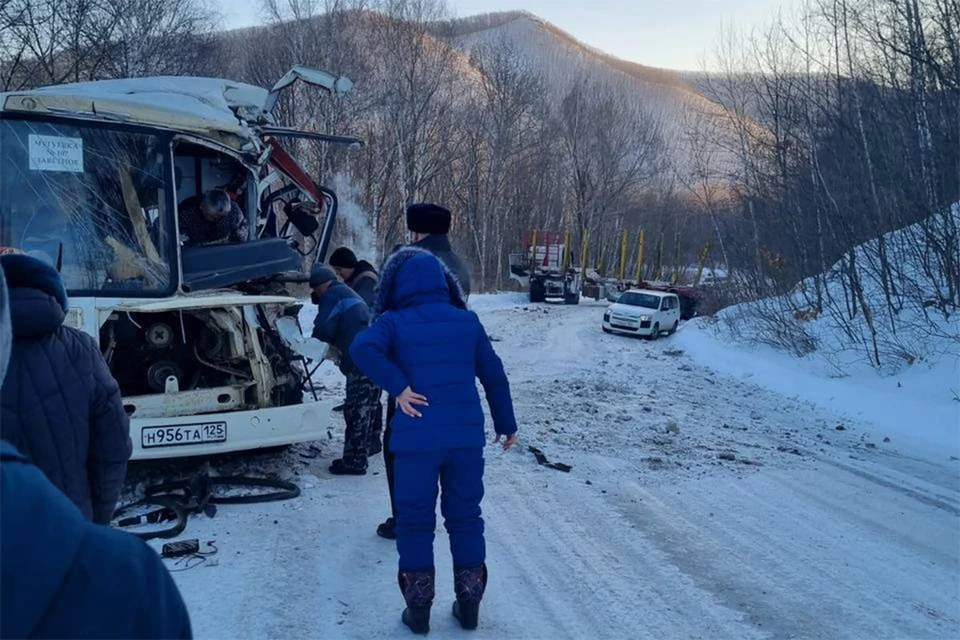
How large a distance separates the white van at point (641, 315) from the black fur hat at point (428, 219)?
62.6 ft

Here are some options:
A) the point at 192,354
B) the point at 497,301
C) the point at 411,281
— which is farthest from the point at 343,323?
the point at 497,301

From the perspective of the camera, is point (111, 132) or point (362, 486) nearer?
point (111, 132)

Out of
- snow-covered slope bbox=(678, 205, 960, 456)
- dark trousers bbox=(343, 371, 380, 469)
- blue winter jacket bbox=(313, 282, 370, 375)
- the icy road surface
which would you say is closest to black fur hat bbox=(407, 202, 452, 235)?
blue winter jacket bbox=(313, 282, 370, 375)

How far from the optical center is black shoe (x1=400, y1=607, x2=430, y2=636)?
4262 mm

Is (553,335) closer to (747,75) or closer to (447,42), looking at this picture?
(747,75)

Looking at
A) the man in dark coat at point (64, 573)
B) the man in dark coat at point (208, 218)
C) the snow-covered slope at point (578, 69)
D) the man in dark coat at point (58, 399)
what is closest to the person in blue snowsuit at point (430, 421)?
the man in dark coat at point (58, 399)

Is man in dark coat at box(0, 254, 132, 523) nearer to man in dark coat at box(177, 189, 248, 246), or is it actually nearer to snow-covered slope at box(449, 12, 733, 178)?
man in dark coat at box(177, 189, 248, 246)

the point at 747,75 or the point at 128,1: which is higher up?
the point at 128,1

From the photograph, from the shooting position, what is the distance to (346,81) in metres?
8.84

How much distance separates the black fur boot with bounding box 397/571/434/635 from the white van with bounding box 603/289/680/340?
2020cm

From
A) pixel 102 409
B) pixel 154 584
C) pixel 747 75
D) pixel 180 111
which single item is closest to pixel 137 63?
pixel 747 75

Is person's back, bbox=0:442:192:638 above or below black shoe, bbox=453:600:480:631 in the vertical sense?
above

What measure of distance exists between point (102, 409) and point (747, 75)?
72.2 feet

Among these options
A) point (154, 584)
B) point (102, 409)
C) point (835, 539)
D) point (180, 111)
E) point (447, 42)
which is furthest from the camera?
point (447, 42)
